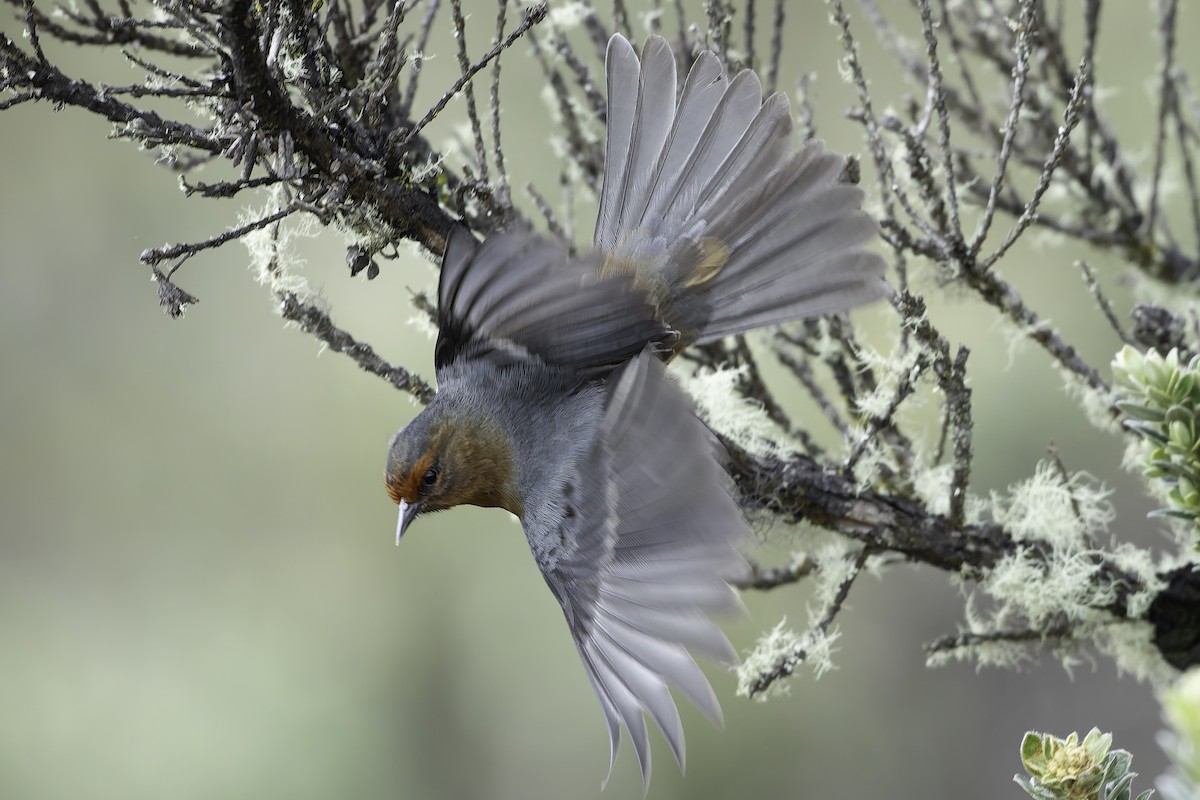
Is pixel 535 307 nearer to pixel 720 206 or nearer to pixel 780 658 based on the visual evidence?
pixel 720 206

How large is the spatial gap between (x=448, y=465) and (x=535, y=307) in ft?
1.05

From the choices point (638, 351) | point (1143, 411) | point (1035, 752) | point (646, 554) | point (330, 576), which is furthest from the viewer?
point (330, 576)

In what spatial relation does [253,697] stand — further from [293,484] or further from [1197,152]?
[1197,152]

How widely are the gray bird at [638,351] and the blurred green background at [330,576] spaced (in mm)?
1334

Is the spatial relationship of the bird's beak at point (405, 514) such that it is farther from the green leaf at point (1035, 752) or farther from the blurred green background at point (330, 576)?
the blurred green background at point (330, 576)

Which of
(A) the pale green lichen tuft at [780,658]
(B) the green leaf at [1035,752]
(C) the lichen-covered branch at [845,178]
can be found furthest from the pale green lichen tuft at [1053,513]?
(B) the green leaf at [1035,752]

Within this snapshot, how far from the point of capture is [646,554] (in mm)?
1232

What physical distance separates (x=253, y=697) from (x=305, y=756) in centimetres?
21

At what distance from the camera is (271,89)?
0.95 m

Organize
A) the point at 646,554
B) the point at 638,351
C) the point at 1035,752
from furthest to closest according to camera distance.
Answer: the point at 638,351 < the point at 646,554 < the point at 1035,752

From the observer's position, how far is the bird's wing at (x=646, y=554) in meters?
1.08

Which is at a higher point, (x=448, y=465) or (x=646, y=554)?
(x=448, y=465)

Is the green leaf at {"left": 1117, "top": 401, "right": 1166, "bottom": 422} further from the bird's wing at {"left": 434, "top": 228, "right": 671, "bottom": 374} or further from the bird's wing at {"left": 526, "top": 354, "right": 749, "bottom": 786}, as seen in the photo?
the bird's wing at {"left": 434, "top": 228, "right": 671, "bottom": 374}

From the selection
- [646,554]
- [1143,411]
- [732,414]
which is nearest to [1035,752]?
[1143,411]
